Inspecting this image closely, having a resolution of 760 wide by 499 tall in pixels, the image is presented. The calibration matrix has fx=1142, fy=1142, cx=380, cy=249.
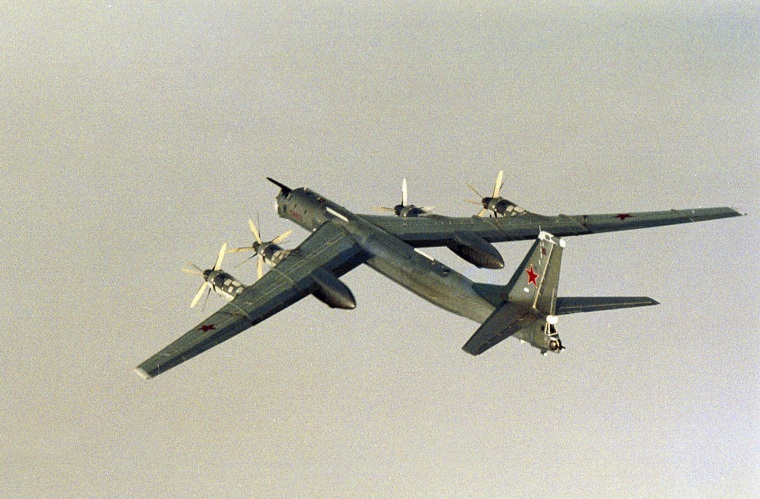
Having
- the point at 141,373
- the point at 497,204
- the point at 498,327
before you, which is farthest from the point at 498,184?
the point at 141,373

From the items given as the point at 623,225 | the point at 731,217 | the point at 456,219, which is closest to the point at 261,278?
the point at 456,219

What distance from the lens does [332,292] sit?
5306cm

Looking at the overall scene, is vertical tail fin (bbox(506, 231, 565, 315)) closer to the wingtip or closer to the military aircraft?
the military aircraft

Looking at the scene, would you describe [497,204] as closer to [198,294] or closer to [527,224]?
[527,224]

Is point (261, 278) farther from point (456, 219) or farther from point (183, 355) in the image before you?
point (456, 219)

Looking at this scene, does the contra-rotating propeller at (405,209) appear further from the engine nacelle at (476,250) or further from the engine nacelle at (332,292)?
the engine nacelle at (332,292)

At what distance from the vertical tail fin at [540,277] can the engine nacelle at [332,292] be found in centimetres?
778

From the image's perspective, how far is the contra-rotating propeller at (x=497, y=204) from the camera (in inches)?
2382

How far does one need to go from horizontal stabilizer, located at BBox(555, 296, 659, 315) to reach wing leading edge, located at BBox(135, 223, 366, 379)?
11787 mm

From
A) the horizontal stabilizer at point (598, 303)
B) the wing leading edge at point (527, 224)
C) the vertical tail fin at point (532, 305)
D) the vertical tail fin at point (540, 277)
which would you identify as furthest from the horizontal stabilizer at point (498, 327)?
the wing leading edge at point (527, 224)

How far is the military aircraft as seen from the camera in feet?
157

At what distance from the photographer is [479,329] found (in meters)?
47.4

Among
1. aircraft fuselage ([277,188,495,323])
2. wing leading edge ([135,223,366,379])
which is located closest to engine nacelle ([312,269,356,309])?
wing leading edge ([135,223,366,379])

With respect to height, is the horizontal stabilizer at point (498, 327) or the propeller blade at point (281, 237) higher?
the propeller blade at point (281, 237)
